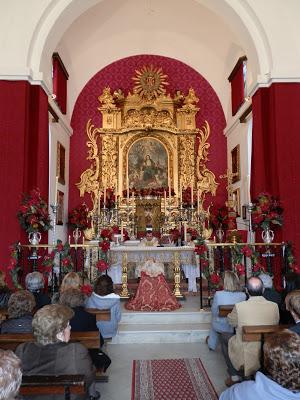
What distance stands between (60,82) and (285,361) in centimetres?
1155

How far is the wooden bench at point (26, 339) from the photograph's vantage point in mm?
3143

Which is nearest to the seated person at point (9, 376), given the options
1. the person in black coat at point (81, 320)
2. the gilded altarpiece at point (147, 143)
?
the person in black coat at point (81, 320)

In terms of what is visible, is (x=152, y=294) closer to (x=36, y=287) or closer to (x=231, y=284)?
(x=231, y=284)

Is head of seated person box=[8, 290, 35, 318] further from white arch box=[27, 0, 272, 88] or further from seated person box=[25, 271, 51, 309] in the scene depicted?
white arch box=[27, 0, 272, 88]

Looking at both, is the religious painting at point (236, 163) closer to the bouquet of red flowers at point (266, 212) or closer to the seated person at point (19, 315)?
the bouquet of red flowers at point (266, 212)

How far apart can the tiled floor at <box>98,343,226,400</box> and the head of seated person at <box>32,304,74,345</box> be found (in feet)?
5.14

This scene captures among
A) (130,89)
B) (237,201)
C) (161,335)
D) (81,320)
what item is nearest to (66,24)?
(130,89)

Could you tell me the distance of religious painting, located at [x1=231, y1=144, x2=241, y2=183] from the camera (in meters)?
11.5

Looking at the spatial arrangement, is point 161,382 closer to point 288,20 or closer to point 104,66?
point 288,20

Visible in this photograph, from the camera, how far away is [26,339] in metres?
3.17

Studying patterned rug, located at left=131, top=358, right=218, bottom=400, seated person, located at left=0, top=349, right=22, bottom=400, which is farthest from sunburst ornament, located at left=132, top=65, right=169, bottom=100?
seated person, located at left=0, top=349, right=22, bottom=400

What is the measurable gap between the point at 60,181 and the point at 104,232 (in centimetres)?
493

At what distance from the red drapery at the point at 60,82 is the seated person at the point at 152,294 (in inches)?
273

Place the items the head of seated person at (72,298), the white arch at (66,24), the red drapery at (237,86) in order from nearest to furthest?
the head of seated person at (72,298) < the white arch at (66,24) < the red drapery at (237,86)
